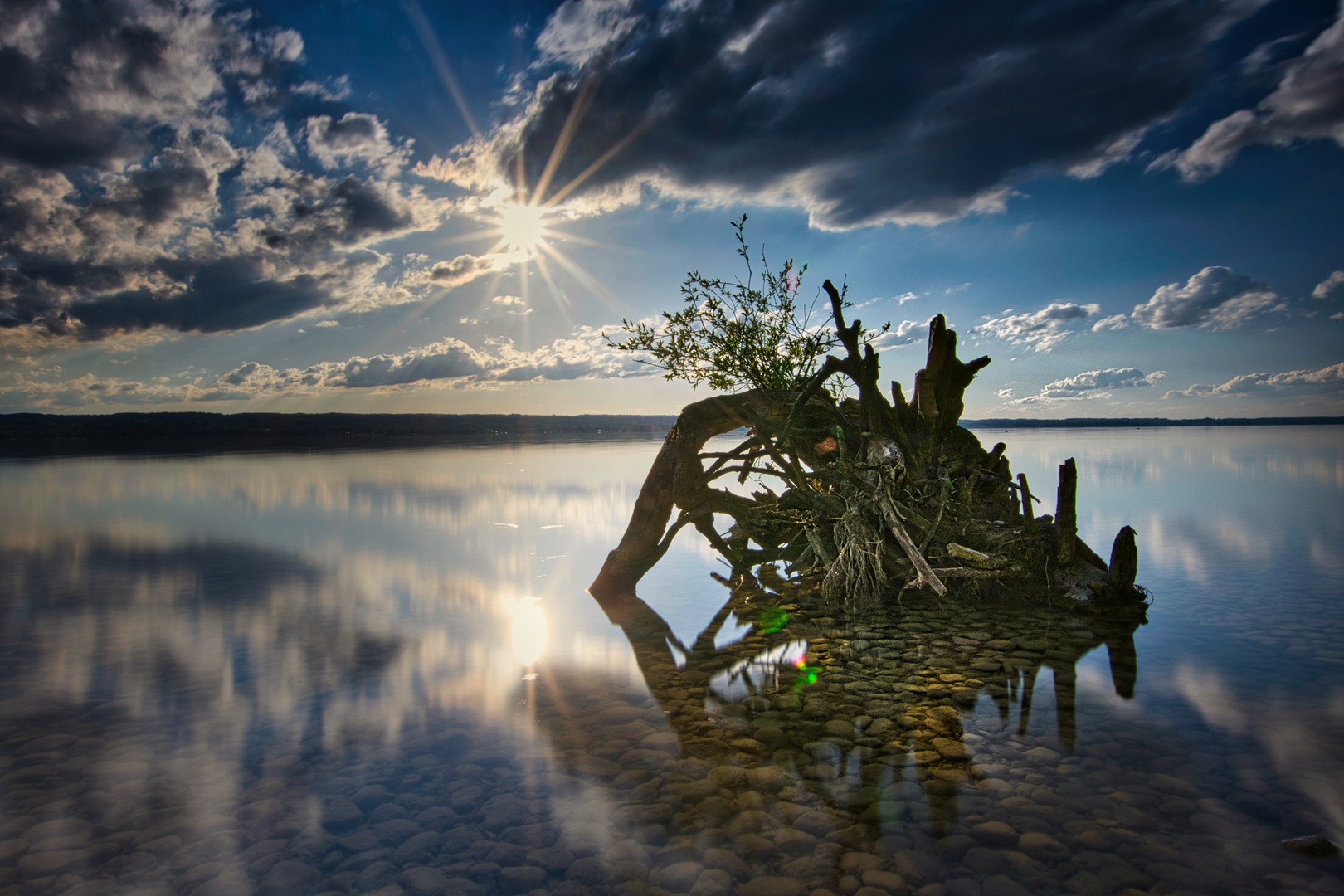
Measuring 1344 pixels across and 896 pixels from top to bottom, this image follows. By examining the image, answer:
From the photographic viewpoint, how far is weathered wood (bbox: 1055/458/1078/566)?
42.7ft

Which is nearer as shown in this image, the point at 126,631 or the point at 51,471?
the point at 126,631

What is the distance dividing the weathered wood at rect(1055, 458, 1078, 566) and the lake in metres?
0.92

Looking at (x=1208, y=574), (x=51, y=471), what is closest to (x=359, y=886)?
(x=1208, y=574)

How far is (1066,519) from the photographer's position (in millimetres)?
12984

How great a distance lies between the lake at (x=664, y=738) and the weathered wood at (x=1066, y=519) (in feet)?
3.01

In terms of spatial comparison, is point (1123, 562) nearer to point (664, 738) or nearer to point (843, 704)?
point (843, 704)

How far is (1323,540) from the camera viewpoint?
72.9ft

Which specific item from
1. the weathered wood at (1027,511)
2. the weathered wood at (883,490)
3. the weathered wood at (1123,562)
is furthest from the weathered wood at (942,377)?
the weathered wood at (1123,562)

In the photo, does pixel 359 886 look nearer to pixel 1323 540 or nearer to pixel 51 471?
pixel 1323 540

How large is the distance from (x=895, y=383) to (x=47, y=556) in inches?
1063

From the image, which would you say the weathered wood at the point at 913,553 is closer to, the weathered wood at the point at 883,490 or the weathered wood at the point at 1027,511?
the weathered wood at the point at 883,490

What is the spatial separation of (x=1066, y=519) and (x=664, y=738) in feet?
29.9

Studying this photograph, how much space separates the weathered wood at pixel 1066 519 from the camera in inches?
512

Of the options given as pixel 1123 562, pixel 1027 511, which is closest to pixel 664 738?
pixel 1027 511
